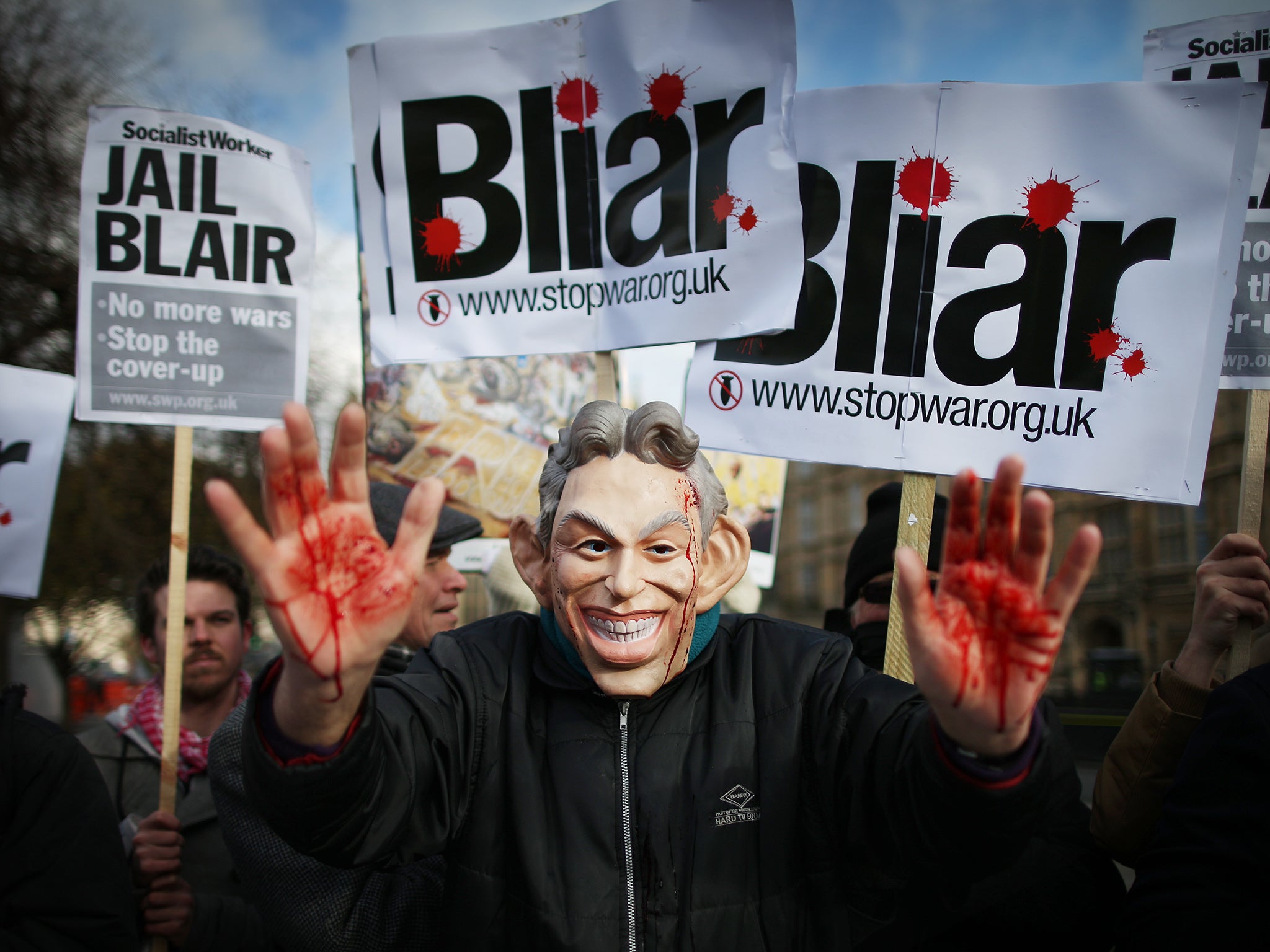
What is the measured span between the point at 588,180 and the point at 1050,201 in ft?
4.53

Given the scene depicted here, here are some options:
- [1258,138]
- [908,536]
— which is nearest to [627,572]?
[908,536]

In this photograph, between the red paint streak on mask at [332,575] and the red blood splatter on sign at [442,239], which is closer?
the red paint streak on mask at [332,575]

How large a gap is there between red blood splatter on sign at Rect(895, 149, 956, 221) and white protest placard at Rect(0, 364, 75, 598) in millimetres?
2830

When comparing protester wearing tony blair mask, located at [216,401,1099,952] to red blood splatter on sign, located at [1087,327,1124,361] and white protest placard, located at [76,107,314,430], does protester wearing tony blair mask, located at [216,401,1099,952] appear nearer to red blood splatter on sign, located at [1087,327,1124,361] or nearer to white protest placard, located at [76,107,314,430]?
red blood splatter on sign, located at [1087,327,1124,361]

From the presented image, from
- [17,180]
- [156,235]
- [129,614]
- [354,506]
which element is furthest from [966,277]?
[129,614]

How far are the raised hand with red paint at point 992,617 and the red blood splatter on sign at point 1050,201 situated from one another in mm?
1394

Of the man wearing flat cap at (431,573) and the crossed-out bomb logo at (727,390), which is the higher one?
the crossed-out bomb logo at (727,390)

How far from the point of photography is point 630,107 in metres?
2.99

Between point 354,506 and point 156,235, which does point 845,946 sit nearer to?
point 354,506

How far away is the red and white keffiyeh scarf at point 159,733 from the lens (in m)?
3.01

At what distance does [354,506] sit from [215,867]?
189cm

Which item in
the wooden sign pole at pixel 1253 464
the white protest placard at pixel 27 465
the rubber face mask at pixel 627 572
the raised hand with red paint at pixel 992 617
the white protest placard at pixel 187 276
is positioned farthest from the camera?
the white protest placard at pixel 27 465

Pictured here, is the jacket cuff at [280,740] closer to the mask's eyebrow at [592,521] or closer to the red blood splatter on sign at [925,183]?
the mask's eyebrow at [592,521]

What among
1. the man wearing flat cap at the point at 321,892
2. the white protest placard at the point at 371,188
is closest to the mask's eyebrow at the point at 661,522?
the man wearing flat cap at the point at 321,892
